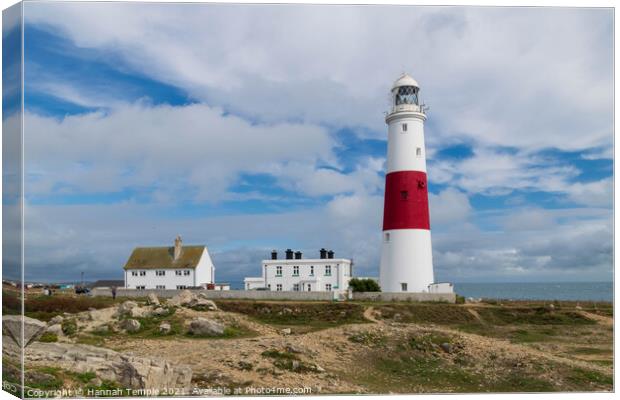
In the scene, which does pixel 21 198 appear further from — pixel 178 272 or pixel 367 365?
pixel 178 272

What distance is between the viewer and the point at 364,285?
30.8m

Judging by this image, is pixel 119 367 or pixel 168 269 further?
pixel 168 269

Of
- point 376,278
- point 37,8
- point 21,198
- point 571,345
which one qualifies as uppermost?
point 37,8

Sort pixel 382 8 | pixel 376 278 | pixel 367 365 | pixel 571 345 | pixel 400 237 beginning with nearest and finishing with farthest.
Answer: pixel 382 8
pixel 367 365
pixel 571 345
pixel 400 237
pixel 376 278

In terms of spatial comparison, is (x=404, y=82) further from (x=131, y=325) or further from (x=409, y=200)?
(x=131, y=325)

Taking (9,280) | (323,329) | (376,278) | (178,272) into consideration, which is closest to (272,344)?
(323,329)

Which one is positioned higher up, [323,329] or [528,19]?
[528,19]

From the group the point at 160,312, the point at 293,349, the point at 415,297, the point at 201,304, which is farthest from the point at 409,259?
the point at 293,349

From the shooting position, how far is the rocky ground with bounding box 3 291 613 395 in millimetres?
14922

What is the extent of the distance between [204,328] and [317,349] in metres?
4.27

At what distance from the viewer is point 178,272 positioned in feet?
117

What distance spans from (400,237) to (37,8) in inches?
698

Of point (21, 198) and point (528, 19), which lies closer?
point (21, 198)

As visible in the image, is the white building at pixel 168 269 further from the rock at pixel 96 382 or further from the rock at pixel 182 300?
the rock at pixel 96 382
